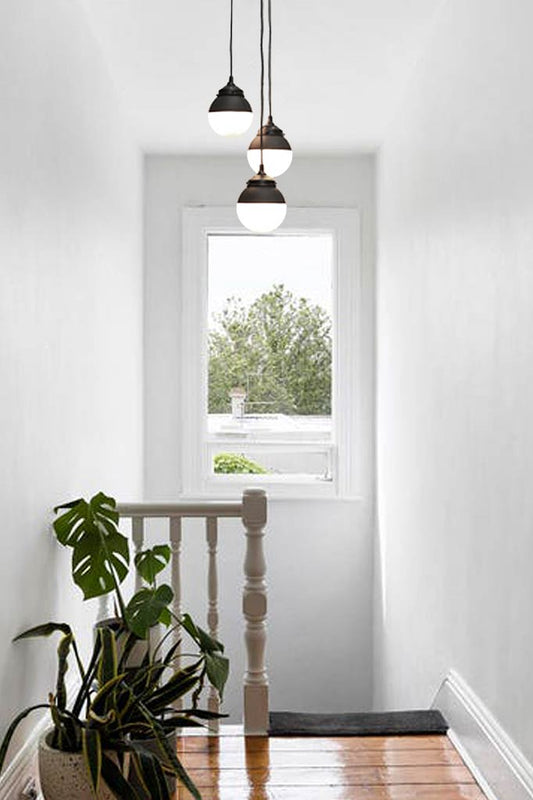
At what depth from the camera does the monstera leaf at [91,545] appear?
3.03m

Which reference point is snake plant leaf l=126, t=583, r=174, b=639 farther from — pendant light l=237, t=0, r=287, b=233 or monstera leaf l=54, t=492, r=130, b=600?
pendant light l=237, t=0, r=287, b=233

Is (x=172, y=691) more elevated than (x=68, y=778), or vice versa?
(x=172, y=691)

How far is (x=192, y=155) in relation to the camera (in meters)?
5.71

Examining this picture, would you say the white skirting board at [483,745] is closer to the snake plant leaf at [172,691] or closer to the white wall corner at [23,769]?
the snake plant leaf at [172,691]

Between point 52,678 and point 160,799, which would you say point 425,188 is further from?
point 160,799

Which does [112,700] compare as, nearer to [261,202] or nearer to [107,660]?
[107,660]

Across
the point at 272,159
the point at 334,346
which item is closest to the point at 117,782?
the point at 272,159

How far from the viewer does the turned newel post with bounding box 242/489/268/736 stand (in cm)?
331

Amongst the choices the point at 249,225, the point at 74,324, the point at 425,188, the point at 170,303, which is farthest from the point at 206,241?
the point at 249,225

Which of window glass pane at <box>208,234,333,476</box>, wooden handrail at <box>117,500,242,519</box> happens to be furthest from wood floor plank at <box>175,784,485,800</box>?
Result: window glass pane at <box>208,234,333,476</box>

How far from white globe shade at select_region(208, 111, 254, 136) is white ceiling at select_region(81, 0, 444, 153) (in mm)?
782

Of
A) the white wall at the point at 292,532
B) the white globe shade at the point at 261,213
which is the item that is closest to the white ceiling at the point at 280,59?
the white wall at the point at 292,532

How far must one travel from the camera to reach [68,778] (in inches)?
97.0

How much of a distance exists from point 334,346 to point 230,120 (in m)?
2.92
